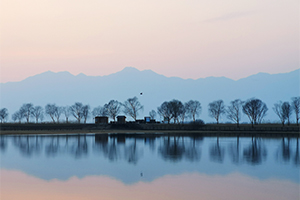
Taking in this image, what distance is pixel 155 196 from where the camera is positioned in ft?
73.5

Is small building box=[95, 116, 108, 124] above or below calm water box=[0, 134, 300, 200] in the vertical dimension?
above

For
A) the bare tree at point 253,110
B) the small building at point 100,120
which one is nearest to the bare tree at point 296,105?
the bare tree at point 253,110

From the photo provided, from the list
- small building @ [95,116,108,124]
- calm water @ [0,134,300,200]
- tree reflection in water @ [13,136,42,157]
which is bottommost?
tree reflection in water @ [13,136,42,157]

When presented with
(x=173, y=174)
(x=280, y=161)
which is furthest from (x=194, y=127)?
(x=173, y=174)

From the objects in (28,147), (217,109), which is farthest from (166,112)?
(28,147)

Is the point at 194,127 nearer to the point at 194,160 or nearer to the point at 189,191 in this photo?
the point at 194,160

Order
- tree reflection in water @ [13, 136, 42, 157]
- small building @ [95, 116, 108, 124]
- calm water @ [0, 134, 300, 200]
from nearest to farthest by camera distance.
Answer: calm water @ [0, 134, 300, 200] < tree reflection in water @ [13, 136, 42, 157] < small building @ [95, 116, 108, 124]

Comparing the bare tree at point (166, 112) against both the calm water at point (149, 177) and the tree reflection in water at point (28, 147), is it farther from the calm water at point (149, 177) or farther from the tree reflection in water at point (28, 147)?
the calm water at point (149, 177)

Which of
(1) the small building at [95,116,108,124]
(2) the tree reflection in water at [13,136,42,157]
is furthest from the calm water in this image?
(1) the small building at [95,116,108,124]

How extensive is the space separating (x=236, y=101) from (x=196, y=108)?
21523 mm

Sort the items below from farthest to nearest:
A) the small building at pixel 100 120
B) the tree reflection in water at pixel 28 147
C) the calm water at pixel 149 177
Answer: the small building at pixel 100 120 → the tree reflection in water at pixel 28 147 → the calm water at pixel 149 177

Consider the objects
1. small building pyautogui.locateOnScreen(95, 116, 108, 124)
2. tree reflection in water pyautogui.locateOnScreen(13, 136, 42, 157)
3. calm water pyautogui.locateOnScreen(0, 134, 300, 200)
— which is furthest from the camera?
small building pyautogui.locateOnScreen(95, 116, 108, 124)

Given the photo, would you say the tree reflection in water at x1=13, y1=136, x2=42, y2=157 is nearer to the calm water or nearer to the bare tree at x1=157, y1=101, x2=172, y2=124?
the calm water

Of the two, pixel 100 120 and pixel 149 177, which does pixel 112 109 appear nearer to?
pixel 100 120
